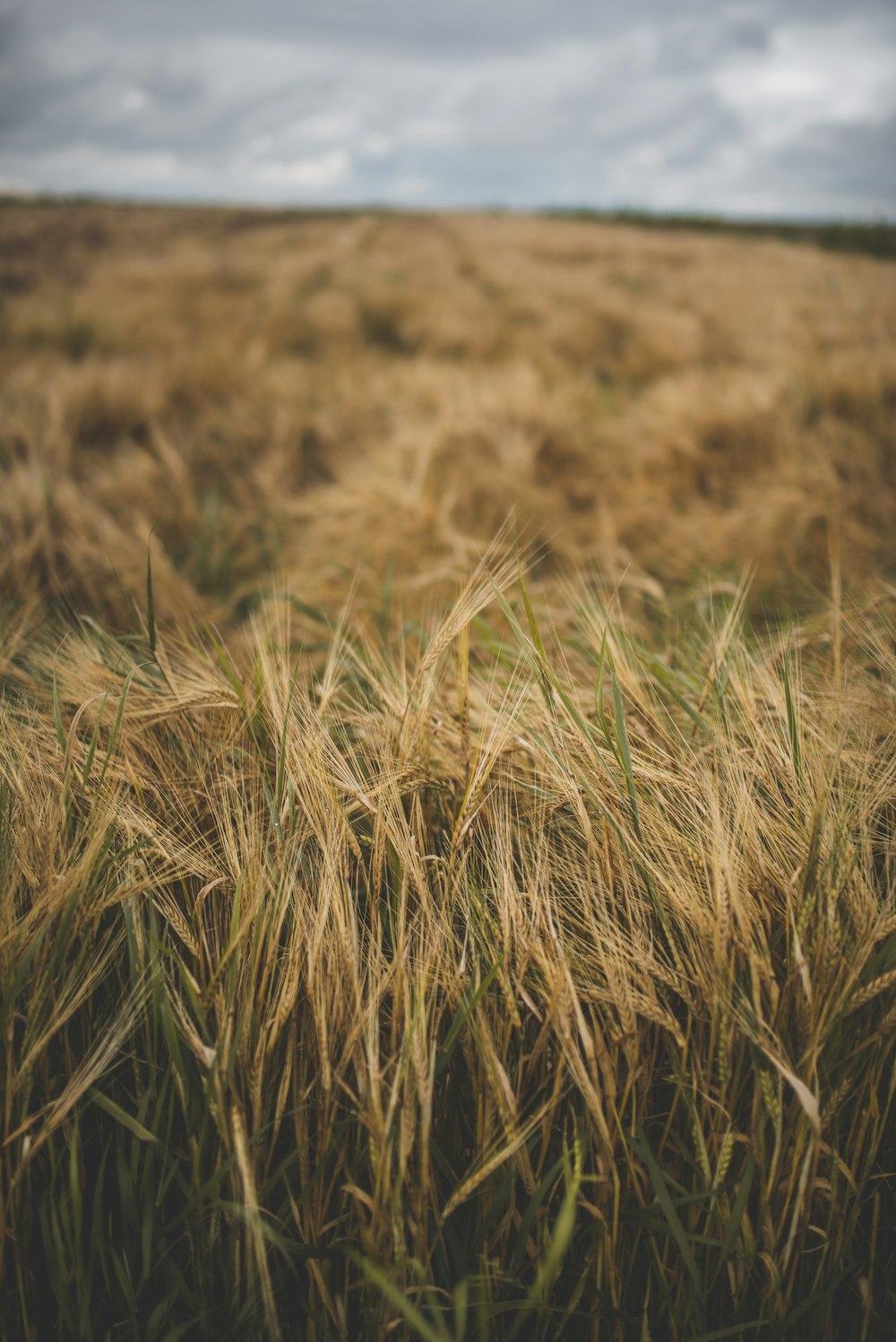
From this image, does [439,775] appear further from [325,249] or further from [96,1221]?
[325,249]

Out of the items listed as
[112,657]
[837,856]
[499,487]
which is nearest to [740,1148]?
[837,856]

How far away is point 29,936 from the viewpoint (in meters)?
0.69

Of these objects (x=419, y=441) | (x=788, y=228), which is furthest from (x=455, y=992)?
(x=788, y=228)

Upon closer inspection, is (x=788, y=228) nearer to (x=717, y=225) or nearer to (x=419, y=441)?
(x=717, y=225)

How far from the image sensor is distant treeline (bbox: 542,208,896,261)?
19.8m

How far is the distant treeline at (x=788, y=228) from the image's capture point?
19.8m

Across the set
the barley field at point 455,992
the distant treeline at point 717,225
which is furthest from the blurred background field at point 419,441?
the distant treeline at point 717,225

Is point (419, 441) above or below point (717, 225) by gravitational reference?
below

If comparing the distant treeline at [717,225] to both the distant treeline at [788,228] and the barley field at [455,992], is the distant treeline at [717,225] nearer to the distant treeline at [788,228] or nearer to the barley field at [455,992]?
the distant treeline at [788,228]

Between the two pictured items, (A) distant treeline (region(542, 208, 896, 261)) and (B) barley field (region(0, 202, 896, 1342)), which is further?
(A) distant treeline (region(542, 208, 896, 261))

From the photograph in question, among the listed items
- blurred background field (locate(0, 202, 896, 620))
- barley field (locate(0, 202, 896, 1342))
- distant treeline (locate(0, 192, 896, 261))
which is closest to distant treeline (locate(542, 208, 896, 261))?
distant treeline (locate(0, 192, 896, 261))

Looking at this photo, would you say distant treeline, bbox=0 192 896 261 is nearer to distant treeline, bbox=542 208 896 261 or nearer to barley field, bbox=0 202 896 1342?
distant treeline, bbox=542 208 896 261

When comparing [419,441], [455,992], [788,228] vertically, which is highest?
[788,228]

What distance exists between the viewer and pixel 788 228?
2567 centimetres
